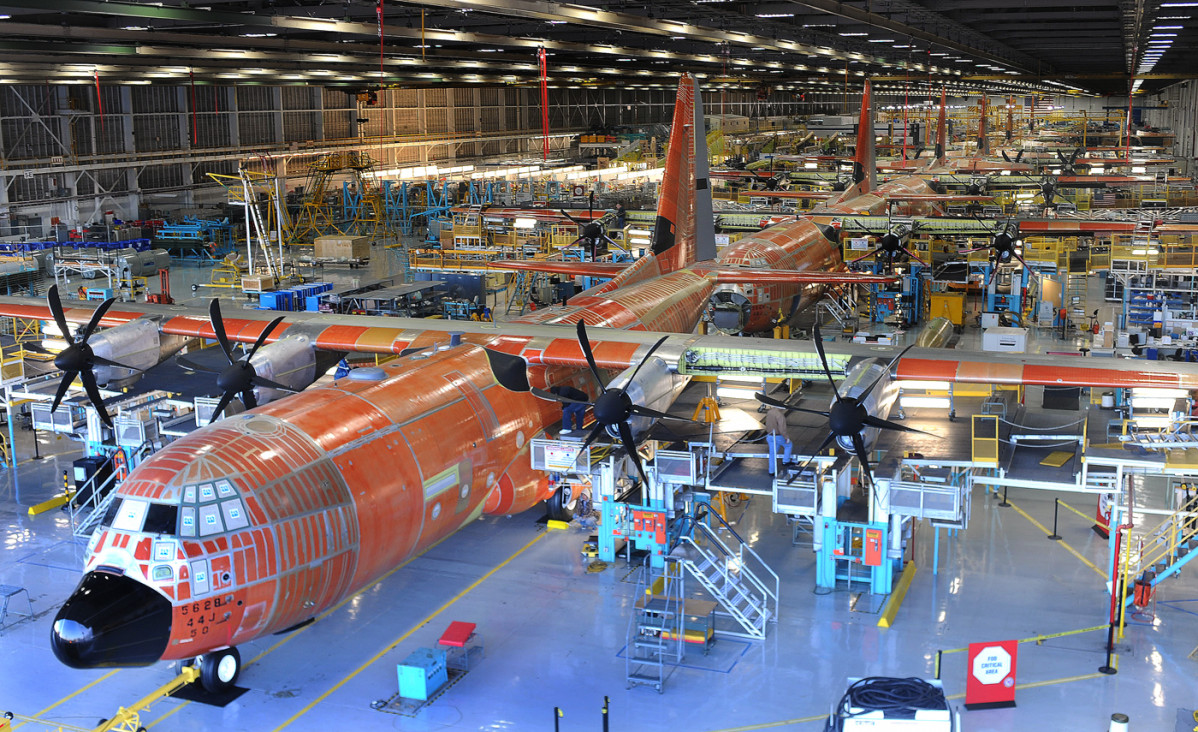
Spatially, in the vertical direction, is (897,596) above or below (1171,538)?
below

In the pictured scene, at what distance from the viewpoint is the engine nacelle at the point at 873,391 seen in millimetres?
21547

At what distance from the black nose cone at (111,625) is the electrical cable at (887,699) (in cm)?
1064

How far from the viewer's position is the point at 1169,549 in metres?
21.7

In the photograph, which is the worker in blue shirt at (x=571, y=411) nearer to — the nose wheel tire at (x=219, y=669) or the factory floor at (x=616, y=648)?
the factory floor at (x=616, y=648)

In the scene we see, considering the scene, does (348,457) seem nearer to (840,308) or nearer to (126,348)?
(126,348)

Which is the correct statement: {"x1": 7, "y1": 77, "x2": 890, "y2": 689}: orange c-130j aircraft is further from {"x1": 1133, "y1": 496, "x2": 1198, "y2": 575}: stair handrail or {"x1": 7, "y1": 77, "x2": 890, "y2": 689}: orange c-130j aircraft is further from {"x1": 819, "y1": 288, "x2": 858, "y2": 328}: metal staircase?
{"x1": 819, "y1": 288, "x2": 858, "y2": 328}: metal staircase

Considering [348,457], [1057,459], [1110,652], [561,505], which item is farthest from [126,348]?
[1110,652]

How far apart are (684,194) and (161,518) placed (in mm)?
22133

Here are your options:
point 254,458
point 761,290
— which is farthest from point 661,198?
point 254,458

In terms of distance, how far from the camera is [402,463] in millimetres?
20359

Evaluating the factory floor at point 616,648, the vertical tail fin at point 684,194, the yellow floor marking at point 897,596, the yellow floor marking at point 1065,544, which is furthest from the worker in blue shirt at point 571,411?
the yellow floor marking at point 1065,544

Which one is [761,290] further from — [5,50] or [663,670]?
[5,50]

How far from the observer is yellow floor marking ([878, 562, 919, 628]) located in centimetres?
2186

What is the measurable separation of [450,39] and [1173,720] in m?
40.0
